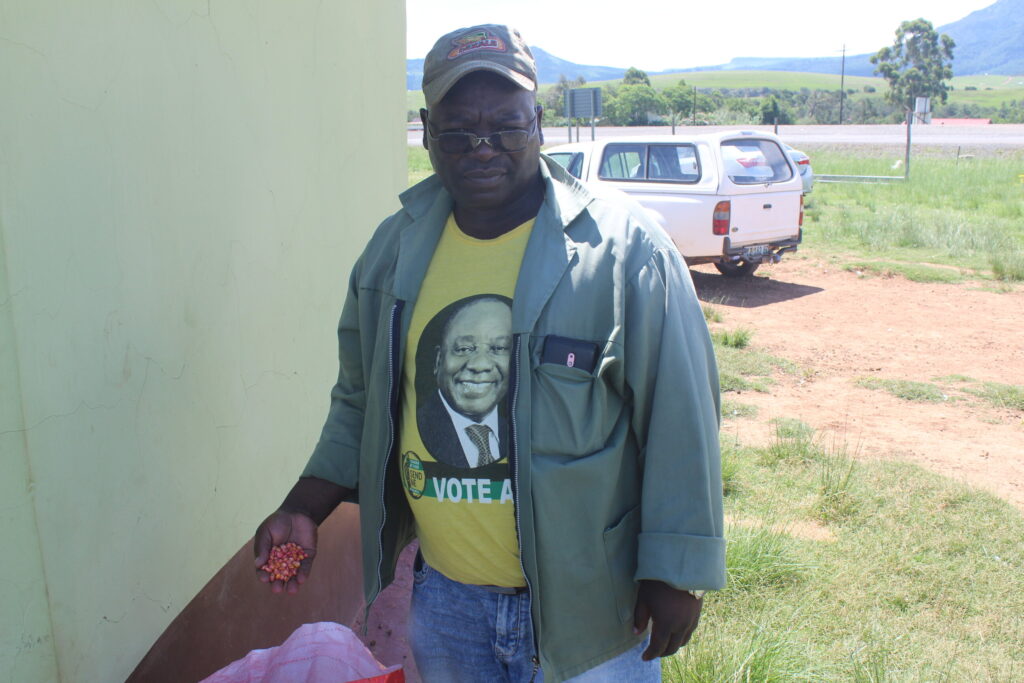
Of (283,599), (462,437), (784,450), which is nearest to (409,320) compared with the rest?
(462,437)

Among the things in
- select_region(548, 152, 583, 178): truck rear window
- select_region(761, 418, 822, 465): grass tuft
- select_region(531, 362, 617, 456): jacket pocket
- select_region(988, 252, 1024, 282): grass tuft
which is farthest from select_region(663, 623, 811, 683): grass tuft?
select_region(988, 252, 1024, 282): grass tuft

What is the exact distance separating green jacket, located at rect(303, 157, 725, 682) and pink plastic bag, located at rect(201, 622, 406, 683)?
2.05 feet

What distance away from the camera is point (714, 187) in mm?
10328

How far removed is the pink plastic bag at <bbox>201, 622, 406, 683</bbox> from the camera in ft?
7.09

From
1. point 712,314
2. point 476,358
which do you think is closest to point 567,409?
point 476,358

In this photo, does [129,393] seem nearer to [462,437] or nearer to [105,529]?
[105,529]

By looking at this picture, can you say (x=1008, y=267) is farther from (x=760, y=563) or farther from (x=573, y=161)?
(x=760, y=563)

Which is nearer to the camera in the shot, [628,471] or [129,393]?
[628,471]

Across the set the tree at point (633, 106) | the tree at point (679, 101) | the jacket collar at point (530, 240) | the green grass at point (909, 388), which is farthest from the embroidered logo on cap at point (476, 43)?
the tree at point (679, 101)

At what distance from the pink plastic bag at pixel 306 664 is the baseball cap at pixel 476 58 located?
128 centimetres

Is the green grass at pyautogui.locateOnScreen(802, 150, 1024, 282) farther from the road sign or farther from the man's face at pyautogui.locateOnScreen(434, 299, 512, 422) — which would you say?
the man's face at pyautogui.locateOnScreen(434, 299, 512, 422)

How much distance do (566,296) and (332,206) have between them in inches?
75.9

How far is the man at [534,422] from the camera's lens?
1711 millimetres

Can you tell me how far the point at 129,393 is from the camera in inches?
79.8
